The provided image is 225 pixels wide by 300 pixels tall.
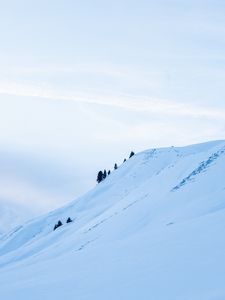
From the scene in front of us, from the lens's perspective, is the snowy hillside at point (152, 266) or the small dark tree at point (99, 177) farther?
the small dark tree at point (99, 177)

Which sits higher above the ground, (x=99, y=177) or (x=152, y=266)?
(x=99, y=177)

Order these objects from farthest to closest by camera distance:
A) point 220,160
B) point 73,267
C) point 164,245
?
point 220,160
point 73,267
point 164,245

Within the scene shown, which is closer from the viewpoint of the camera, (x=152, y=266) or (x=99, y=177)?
(x=152, y=266)

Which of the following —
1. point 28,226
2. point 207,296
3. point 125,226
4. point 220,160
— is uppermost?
point 28,226

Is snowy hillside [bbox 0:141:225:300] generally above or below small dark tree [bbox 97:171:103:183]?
below

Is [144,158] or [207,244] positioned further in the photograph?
[144,158]

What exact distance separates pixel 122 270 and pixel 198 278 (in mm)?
4775

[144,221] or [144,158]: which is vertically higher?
[144,158]

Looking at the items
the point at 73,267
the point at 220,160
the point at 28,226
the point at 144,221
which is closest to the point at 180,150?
the point at 28,226

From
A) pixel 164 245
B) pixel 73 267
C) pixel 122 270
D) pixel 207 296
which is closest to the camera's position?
pixel 207 296

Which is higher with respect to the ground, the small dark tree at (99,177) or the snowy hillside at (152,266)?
the small dark tree at (99,177)

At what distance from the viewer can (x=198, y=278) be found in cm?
1448

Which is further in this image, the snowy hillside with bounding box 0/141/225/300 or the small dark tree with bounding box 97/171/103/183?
the small dark tree with bounding box 97/171/103/183

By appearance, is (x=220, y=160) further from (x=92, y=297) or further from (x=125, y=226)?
(x=92, y=297)
